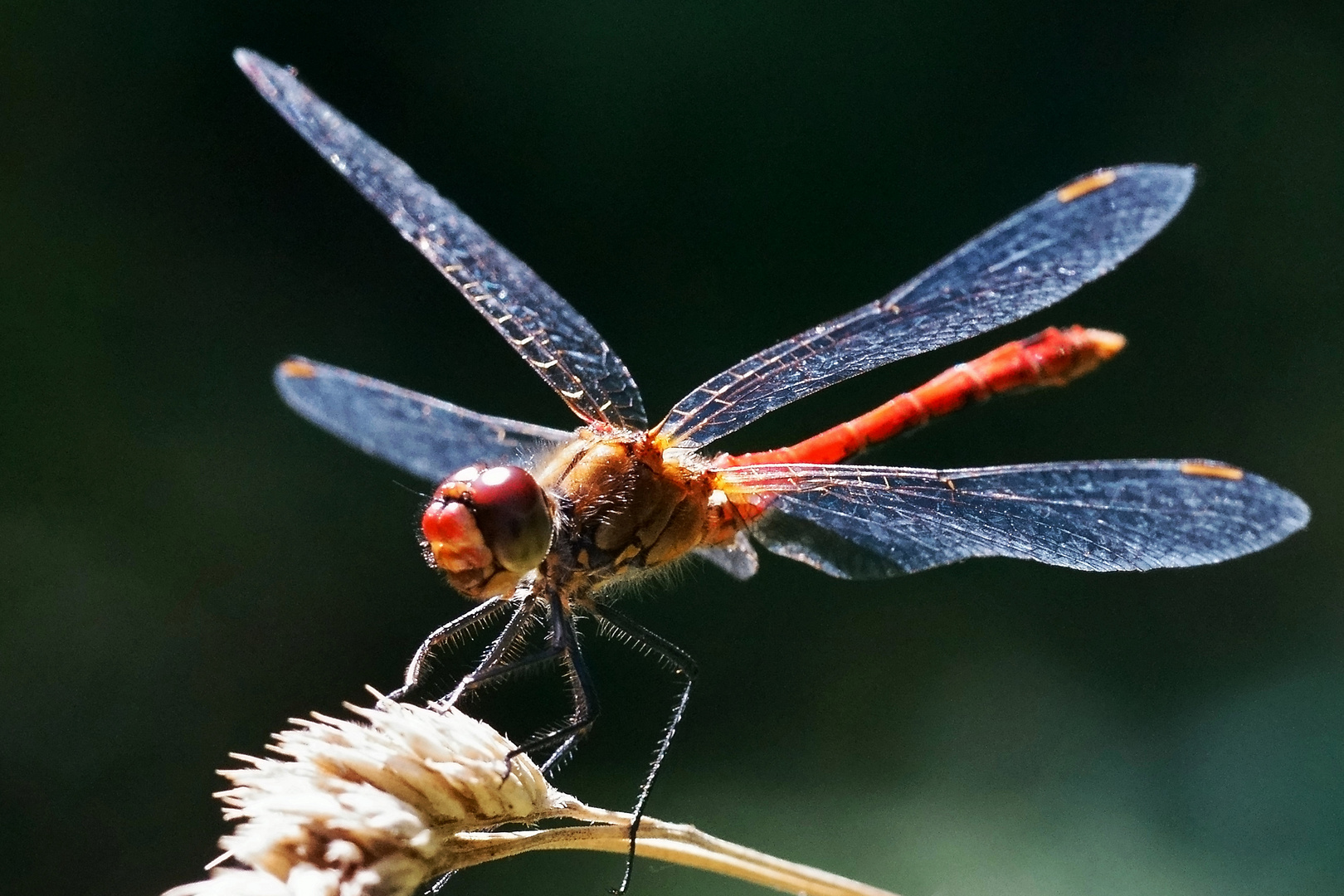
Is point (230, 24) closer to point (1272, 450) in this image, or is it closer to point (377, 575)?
point (377, 575)

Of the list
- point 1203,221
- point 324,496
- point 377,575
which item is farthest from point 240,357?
point 1203,221

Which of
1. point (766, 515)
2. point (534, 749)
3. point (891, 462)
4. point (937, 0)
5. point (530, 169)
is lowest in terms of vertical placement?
point (534, 749)

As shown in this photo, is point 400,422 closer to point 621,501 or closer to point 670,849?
point 621,501

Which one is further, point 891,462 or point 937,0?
point 937,0

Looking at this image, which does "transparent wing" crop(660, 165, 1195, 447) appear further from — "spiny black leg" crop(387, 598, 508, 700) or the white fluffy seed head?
the white fluffy seed head

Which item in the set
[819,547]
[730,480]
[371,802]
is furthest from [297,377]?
[371,802]

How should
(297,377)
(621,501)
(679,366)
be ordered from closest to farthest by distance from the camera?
(621,501)
(297,377)
(679,366)
